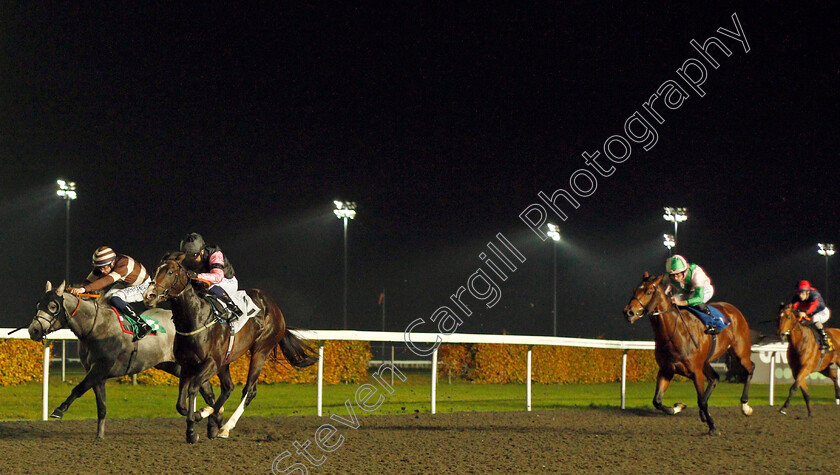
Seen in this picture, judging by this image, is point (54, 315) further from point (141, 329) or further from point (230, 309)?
point (230, 309)

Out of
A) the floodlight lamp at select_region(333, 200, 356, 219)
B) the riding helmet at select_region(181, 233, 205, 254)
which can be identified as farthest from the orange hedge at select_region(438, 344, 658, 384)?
the floodlight lamp at select_region(333, 200, 356, 219)

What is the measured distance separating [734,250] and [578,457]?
39710mm

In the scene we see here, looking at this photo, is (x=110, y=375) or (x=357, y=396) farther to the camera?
(x=357, y=396)

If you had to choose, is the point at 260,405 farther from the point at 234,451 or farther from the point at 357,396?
the point at 234,451

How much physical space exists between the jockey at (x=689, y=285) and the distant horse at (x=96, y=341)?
15.7 feet

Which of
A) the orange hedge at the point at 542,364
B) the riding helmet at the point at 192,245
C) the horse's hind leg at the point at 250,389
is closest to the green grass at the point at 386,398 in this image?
the orange hedge at the point at 542,364

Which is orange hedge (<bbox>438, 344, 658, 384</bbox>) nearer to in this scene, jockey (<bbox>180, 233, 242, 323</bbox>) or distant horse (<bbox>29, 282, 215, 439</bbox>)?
distant horse (<bbox>29, 282, 215, 439</bbox>)

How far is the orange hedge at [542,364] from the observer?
15.0 m

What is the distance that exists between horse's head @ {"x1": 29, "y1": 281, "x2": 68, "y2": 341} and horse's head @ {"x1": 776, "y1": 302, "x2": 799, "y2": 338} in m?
8.37

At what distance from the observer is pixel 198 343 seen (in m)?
6.24

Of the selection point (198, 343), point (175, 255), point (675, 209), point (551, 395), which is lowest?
point (551, 395)

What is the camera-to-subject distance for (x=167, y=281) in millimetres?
5883

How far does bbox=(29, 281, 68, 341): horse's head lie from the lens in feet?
20.7

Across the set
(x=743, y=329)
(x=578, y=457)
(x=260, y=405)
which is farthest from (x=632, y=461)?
(x=260, y=405)
